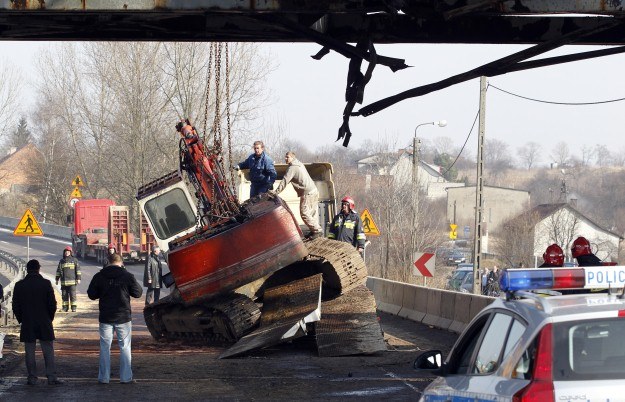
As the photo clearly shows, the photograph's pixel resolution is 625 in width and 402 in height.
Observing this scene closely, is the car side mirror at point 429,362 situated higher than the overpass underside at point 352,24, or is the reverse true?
the overpass underside at point 352,24

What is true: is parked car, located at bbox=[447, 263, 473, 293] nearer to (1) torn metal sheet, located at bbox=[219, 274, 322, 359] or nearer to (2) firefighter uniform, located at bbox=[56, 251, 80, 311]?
(2) firefighter uniform, located at bbox=[56, 251, 80, 311]

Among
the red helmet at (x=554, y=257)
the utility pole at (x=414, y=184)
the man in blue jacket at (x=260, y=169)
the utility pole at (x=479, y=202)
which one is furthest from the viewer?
the utility pole at (x=414, y=184)

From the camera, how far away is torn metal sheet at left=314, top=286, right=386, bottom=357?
16.8m

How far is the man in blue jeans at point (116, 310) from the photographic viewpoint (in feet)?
46.6

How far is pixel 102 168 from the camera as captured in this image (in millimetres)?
71312

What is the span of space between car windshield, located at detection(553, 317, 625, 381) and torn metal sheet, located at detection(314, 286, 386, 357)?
36.9 ft

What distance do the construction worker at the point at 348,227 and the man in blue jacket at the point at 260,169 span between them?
2232 mm

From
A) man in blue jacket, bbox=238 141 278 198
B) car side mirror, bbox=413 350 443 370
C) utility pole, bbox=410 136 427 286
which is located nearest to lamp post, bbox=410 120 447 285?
utility pole, bbox=410 136 427 286

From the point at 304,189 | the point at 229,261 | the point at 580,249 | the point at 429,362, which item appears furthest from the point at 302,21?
the point at 304,189

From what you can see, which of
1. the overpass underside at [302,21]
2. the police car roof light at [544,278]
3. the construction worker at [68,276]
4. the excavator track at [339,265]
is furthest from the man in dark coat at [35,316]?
the construction worker at [68,276]

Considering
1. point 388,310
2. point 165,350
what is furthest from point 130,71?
point 165,350

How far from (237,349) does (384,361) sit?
90.4 inches

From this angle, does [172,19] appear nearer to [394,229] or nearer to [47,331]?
[47,331]

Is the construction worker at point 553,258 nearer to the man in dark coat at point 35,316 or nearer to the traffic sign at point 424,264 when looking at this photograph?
the man in dark coat at point 35,316
